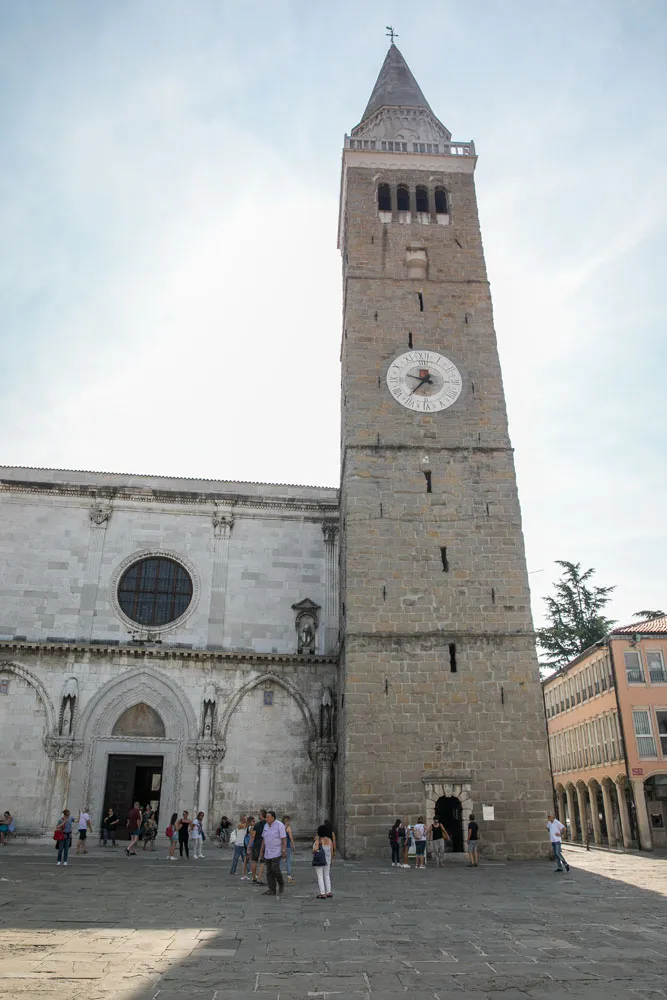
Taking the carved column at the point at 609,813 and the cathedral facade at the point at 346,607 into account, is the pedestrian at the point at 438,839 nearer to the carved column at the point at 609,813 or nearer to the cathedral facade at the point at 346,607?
the cathedral facade at the point at 346,607

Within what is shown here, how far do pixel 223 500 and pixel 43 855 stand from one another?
40.6 feet

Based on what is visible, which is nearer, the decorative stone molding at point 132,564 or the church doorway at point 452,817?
the church doorway at point 452,817

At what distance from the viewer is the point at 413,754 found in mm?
19828

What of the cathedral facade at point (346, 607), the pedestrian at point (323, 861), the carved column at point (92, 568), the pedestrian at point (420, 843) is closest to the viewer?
the pedestrian at point (323, 861)

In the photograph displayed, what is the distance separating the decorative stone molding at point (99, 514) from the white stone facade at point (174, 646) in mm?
43

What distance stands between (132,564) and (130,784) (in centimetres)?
721

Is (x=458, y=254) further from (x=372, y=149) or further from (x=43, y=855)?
(x=43, y=855)

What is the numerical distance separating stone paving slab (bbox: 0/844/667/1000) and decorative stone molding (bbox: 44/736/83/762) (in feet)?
23.3

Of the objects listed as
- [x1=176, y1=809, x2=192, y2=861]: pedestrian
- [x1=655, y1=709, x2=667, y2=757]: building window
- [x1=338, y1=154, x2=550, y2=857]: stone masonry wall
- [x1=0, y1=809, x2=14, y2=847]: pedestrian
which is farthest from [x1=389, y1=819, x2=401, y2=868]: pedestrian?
[x1=655, y1=709, x2=667, y2=757]: building window

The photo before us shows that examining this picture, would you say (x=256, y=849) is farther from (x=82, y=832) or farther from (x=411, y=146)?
(x=411, y=146)

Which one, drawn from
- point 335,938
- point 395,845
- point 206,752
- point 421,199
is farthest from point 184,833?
point 421,199

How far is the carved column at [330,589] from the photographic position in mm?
25484

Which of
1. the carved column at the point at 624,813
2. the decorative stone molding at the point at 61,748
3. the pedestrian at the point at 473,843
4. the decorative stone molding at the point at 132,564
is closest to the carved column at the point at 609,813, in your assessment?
the carved column at the point at 624,813

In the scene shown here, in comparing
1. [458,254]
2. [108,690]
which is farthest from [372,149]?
[108,690]
